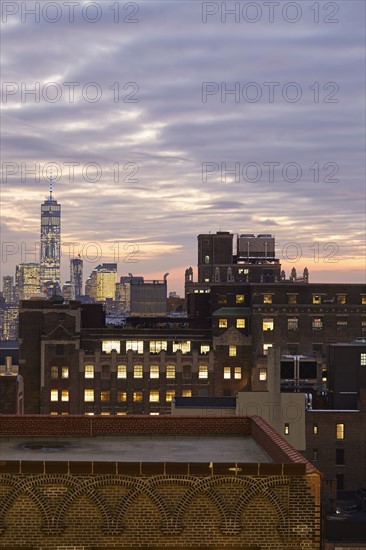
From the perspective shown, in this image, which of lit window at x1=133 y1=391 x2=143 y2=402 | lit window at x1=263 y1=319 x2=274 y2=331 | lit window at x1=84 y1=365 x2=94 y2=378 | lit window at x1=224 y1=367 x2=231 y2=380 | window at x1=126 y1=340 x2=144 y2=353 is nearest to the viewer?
lit window at x1=133 y1=391 x2=143 y2=402

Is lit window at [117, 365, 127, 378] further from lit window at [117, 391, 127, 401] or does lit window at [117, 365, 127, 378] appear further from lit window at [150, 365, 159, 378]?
lit window at [150, 365, 159, 378]

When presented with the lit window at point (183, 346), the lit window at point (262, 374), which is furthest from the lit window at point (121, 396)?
the lit window at point (262, 374)

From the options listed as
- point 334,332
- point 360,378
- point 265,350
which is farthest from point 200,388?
point 360,378

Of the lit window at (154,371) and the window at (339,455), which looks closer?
the window at (339,455)

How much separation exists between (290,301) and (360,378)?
4344 centimetres

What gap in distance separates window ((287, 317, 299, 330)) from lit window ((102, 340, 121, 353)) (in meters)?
28.6

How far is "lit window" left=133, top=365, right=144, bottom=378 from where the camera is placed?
154m

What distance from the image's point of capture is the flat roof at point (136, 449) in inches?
1174

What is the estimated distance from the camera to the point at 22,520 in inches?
1011

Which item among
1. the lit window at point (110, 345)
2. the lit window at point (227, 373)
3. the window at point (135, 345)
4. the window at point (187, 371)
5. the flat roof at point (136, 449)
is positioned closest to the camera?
the flat roof at point (136, 449)

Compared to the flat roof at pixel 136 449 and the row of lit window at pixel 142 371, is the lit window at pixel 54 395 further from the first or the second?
the flat roof at pixel 136 449

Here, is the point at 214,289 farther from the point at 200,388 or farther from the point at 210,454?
the point at 210,454

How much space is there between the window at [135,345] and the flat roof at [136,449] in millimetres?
124068

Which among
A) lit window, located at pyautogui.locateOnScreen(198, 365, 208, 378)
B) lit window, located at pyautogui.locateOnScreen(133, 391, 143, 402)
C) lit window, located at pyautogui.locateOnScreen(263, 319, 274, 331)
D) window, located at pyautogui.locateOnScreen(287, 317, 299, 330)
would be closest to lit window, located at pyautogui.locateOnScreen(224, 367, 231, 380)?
lit window, located at pyautogui.locateOnScreen(198, 365, 208, 378)
